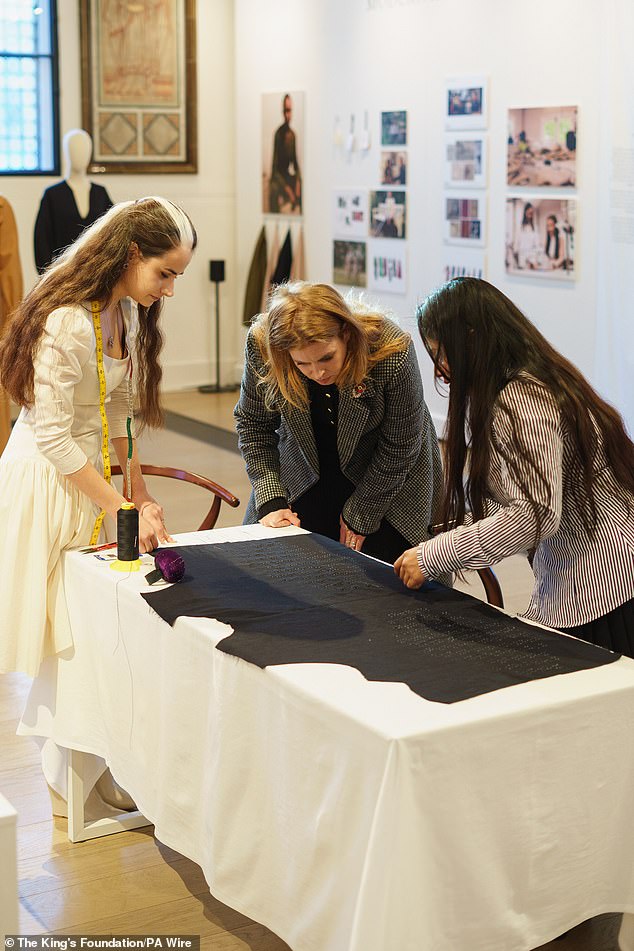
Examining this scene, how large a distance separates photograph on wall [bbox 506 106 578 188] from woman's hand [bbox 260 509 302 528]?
428 centimetres

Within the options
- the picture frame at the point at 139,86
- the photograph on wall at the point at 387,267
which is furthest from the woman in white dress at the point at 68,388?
the picture frame at the point at 139,86

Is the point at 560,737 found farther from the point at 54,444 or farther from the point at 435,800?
the point at 54,444

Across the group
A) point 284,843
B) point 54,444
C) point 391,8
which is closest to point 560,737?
point 284,843

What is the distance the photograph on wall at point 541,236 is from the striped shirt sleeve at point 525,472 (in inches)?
190

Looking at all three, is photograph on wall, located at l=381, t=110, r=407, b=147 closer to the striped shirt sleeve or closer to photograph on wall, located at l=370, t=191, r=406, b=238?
photograph on wall, located at l=370, t=191, r=406, b=238

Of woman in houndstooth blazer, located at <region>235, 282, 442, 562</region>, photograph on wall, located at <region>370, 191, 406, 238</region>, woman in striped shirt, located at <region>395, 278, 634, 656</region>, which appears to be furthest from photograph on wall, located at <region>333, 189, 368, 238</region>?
woman in striped shirt, located at <region>395, 278, 634, 656</region>

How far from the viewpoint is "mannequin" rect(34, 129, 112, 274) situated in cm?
836

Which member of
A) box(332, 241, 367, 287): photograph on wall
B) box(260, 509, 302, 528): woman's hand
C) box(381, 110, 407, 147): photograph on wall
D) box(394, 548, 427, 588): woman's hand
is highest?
box(381, 110, 407, 147): photograph on wall

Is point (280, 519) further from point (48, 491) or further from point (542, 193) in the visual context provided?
point (542, 193)

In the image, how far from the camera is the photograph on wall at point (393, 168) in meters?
8.34

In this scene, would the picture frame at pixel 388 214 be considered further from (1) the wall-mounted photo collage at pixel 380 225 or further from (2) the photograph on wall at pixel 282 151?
(2) the photograph on wall at pixel 282 151

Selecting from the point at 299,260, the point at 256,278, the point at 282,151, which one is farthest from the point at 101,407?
the point at 256,278

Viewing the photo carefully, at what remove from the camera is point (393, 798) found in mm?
1911

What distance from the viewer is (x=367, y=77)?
863cm
